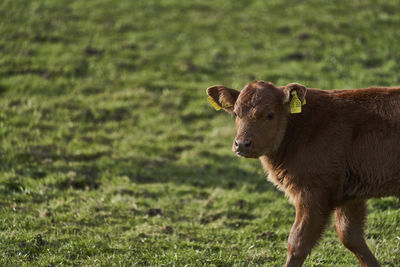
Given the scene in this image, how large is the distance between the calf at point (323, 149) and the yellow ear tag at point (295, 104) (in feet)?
0.04

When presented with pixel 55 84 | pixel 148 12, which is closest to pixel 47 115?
pixel 55 84

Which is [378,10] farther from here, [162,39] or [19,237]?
[19,237]

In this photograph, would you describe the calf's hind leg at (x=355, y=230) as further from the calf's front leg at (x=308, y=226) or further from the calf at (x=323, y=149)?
the calf's front leg at (x=308, y=226)

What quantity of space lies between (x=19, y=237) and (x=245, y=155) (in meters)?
3.26

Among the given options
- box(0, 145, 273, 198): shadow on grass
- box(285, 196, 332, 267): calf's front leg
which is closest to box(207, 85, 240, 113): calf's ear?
box(285, 196, 332, 267): calf's front leg

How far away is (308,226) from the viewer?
6.18 metres

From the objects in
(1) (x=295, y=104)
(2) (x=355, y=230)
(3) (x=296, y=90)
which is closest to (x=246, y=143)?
(1) (x=295, y=104)

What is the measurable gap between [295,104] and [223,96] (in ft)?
3.58

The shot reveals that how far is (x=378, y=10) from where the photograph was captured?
18719 millimetres

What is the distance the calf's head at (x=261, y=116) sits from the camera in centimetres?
647

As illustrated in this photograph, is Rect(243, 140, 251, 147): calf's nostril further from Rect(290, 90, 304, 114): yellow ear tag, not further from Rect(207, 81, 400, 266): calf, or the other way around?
Rect(290, 90, 304, 114): yellow ear tag

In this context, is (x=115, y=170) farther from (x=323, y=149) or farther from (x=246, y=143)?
(x=323, y=149)

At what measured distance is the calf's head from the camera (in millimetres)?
6469

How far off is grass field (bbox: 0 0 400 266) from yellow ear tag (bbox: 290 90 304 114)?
1990mm
